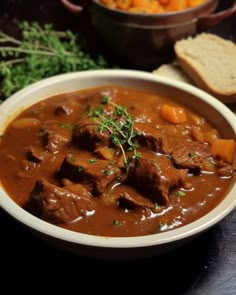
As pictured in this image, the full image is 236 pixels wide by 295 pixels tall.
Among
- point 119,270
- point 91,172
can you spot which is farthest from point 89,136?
point 119,270

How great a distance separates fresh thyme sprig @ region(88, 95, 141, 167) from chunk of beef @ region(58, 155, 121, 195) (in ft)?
0.36

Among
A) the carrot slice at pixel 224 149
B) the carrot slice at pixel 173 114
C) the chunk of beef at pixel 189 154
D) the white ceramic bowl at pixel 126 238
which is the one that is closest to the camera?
the white ceramic bowl at pixel 126 238

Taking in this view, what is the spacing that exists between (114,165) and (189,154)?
0.40 metres

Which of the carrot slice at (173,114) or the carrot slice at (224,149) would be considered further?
the carrot slice at (173,114)

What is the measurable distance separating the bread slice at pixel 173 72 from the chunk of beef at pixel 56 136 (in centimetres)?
125

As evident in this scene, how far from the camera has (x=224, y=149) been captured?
2.80 meters

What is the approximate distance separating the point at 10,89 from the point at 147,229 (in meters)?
2.01

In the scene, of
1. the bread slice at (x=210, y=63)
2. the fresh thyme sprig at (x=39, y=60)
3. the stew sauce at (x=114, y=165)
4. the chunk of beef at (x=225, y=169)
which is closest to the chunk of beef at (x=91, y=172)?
the stew sauce at (x=114, y=165)

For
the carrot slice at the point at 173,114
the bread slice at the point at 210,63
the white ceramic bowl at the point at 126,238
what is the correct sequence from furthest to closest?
the bread slice at the point at 210,63 < the carrot slice at the point at 173,114 < the white ceramic bowl at the point at 126,238

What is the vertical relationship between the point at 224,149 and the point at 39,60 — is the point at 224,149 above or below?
above

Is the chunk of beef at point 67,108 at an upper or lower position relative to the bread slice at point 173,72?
upper

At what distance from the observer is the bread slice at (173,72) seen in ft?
13.1

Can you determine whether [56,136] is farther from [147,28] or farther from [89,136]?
[147,28]

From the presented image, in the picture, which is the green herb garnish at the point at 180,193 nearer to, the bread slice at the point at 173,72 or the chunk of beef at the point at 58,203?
the chunk of beef at the point at 58,203
